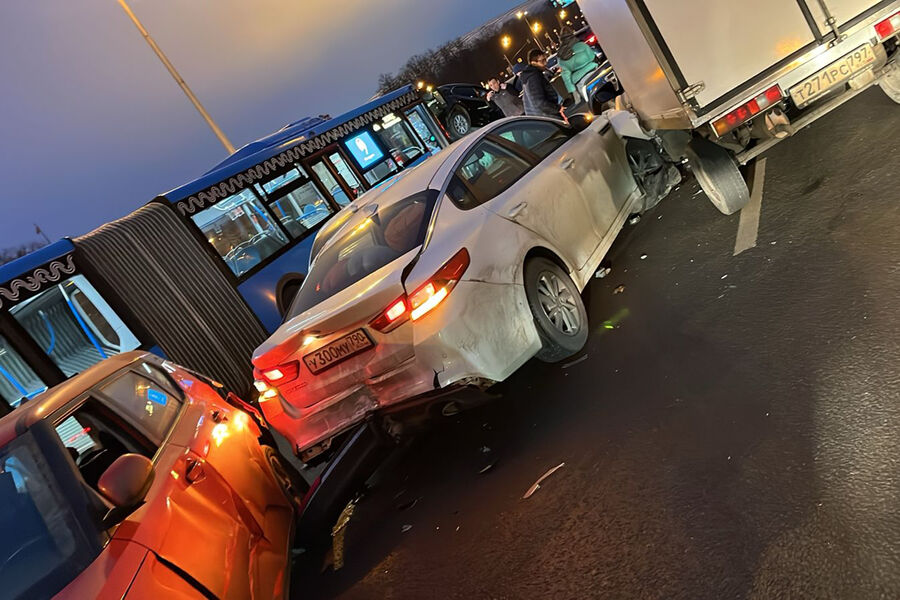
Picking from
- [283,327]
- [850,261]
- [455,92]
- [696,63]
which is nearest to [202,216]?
[283,327]

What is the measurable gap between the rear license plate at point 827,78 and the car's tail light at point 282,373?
4030 mm

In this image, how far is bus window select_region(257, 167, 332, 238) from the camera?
454 inches

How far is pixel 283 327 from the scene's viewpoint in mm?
4715

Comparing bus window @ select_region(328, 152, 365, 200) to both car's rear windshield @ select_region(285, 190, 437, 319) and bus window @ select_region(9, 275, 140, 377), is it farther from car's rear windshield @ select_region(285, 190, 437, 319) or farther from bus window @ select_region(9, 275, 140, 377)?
car's rear windshield @ select_region(285, 190, 437, 319)

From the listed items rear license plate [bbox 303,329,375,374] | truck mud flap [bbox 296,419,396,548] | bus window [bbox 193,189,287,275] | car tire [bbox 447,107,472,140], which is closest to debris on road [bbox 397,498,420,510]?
truck mud flap [bbox 296,419,396,548]

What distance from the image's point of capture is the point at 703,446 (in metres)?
3.25

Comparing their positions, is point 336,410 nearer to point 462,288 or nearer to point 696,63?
point 462,288

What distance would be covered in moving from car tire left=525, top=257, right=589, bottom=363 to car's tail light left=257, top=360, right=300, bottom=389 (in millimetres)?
1629

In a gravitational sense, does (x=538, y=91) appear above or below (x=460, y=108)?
below

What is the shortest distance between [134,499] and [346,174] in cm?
1149

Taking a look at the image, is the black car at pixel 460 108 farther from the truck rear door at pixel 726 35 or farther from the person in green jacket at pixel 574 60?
the truck rear door at pixel 726 35

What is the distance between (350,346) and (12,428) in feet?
5.97

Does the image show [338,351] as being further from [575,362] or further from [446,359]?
[575,362]

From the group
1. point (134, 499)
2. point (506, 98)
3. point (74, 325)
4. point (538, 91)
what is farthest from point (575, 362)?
point (506, 98)
